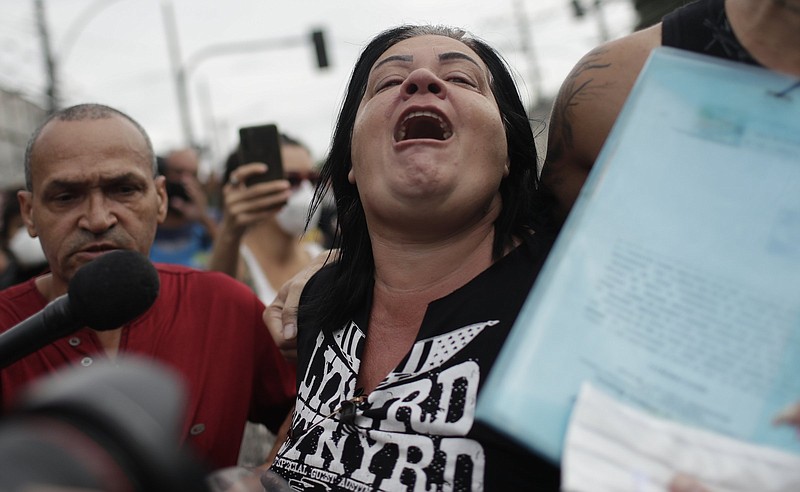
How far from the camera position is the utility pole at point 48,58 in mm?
13664

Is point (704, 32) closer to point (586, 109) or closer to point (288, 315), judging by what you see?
point (586, 109)

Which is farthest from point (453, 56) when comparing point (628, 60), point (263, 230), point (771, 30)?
point (263, 230)

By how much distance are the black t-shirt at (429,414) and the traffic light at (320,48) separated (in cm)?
1457

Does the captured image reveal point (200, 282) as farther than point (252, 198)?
No

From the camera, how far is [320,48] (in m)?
15.7

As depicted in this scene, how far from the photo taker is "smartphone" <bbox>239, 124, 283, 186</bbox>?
10.8 feet

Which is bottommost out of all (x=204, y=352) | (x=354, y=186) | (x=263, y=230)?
(x=263, y=230)

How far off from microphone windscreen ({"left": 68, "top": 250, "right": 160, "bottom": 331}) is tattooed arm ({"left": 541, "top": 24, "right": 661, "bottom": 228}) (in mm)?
1060

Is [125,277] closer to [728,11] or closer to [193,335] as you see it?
[193,335]

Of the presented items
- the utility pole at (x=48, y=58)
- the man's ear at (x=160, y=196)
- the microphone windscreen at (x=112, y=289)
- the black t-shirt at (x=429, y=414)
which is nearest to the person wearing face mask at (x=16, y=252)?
the man's ear at (x=160, y=196)

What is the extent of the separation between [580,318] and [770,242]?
31 centimetres

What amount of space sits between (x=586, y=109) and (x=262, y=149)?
1.97m

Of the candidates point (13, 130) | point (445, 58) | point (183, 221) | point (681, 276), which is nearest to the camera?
point (681, 276)

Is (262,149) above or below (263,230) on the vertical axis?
above
